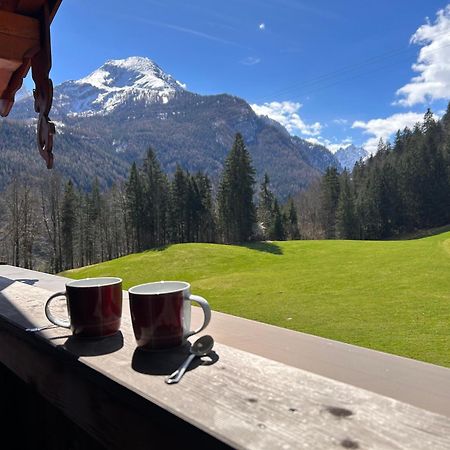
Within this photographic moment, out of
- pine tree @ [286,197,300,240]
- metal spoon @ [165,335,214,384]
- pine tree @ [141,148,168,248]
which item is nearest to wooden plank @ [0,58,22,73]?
metal spoon @ [165,335,214,384]

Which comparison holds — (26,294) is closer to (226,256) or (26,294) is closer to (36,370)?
(36,370)

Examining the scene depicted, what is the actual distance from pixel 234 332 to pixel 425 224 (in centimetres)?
5147

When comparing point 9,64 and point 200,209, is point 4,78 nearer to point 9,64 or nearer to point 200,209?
point 9,64

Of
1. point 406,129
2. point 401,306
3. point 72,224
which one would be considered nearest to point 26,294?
point 401,306

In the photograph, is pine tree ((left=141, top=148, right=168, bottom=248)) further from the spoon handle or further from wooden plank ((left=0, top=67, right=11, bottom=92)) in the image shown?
the spoon handle

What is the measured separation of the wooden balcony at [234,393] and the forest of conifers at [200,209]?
33186mm

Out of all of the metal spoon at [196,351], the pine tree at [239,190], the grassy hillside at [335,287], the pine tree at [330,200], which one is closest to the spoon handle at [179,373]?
the metal spoon at [196,351]

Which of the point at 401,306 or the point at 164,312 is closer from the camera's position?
the point at 164,312

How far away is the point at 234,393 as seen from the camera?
67cm

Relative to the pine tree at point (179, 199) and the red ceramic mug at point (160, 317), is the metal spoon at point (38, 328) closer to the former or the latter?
the red ceramic mug at point (160, 317)

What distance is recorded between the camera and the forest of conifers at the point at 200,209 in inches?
1405

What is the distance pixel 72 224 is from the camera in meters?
35.9

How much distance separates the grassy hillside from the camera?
765 centimetres

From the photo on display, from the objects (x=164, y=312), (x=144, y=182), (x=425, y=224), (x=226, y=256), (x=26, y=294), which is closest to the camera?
(x=164, y=312)
